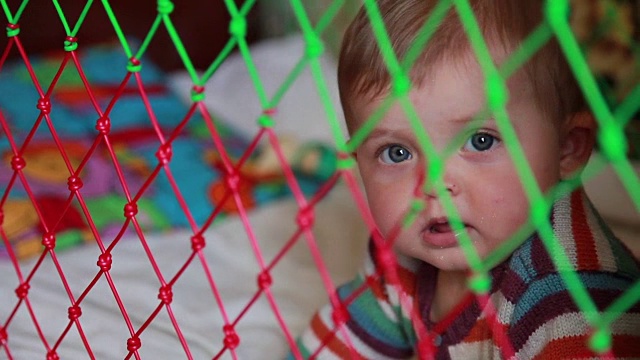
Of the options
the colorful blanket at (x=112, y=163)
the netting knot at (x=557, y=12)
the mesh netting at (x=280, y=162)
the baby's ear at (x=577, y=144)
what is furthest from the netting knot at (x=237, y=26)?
the colorful blanket at (x=112, y=163)

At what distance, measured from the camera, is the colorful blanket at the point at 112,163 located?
1.18m

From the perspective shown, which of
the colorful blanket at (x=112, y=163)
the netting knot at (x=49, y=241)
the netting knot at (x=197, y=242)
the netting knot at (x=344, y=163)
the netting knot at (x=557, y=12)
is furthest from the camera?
the colorful blanket at (x=112, y=163)

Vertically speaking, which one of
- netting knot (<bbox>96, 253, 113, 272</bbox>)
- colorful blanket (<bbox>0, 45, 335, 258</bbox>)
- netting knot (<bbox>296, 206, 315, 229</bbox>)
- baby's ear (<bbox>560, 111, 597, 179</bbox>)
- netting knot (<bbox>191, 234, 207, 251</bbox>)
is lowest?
netting knot (<bbox>296, 206, 315, 229</bbox>)

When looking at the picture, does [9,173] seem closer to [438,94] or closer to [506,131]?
[438,94]

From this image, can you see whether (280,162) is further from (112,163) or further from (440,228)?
(112,163)

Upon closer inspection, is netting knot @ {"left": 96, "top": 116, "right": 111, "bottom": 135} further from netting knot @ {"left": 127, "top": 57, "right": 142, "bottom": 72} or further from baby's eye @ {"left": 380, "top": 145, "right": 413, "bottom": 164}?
Result: baby's eye @ {"left": 380, "top": 145, "right": 413, "bottom": 164}

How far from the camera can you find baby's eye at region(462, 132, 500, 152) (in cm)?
64

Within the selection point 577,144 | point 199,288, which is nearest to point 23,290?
point 199,288

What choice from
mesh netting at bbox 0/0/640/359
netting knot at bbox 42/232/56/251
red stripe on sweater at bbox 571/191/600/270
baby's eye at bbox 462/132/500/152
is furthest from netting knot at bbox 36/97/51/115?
Answer: red stripe on sweater at bbox 571/191/600/270

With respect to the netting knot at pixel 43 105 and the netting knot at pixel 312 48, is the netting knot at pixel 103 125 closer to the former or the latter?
the netting knot at pixel 43 105

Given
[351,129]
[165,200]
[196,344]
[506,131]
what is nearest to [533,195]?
[506,131]

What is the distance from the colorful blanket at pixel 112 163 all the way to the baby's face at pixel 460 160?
60 cm

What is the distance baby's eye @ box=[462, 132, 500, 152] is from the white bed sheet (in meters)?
0.40

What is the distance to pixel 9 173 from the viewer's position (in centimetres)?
125
